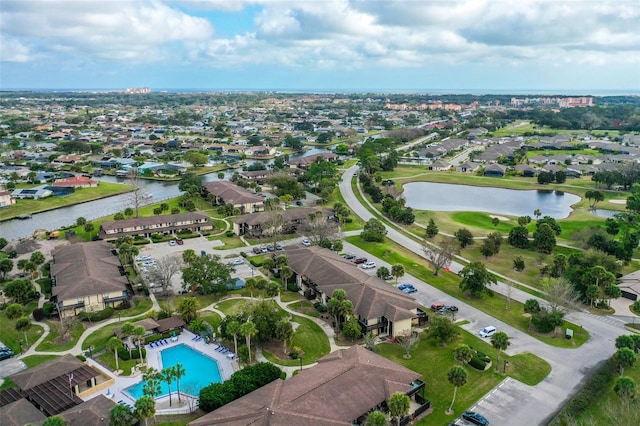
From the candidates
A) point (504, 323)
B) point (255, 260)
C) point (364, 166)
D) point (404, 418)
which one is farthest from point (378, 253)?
point (364, 166)

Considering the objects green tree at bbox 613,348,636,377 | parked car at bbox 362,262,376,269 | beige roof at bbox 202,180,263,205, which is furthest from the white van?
beige roof at bbox 202,180,263,205

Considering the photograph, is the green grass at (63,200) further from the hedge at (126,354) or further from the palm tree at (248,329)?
the palm tree at (248,329)

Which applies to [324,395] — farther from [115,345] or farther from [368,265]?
[368,265]

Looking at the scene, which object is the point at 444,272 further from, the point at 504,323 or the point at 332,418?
the point at 332,418

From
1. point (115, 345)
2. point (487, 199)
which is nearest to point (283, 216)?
point (115, 345)

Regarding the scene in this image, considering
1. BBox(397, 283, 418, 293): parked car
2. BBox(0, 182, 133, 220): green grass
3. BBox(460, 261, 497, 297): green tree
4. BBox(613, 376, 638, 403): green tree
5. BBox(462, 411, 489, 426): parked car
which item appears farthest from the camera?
BBox(0, 182, 133, 220): green grass

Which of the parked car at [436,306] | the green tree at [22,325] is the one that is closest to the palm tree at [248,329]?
the parked car at [436,306]

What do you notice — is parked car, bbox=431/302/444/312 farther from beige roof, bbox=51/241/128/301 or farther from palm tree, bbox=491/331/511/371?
beige roof, bbox=51/241/128/301
